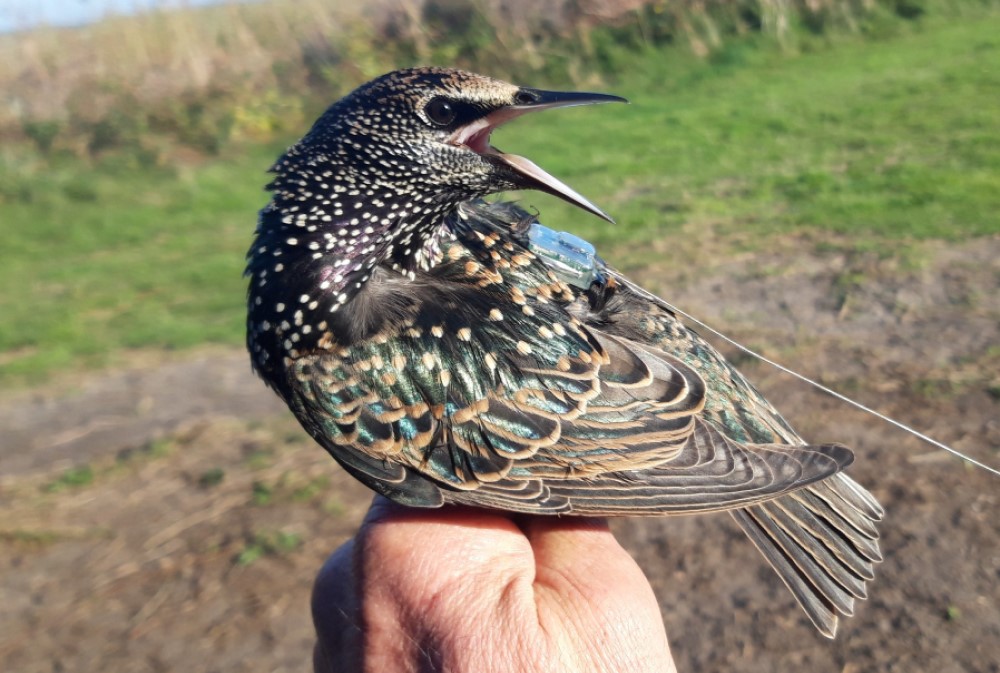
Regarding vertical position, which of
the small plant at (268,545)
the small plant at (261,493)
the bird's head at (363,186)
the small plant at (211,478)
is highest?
the bird's head at (363,186)

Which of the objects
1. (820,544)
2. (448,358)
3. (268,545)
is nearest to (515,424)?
(448,358)

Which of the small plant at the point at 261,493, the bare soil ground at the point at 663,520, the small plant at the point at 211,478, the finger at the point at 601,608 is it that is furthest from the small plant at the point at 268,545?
the finger at the point at 601,608

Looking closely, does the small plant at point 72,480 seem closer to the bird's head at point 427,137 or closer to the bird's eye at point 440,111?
the bird's head at point 427,137

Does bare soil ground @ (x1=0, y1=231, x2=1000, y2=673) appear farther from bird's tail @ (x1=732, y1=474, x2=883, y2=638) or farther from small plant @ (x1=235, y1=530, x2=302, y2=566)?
bird's tail @ (x1=732, y1=474, x2=883, y2=638)

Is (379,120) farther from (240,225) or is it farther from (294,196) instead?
(240,225)

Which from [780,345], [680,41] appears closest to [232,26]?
[680,41]

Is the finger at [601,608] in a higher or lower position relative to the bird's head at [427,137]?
lower

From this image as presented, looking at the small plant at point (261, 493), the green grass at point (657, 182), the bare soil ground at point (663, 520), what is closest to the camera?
the bare soil ground at point (663, 520)
